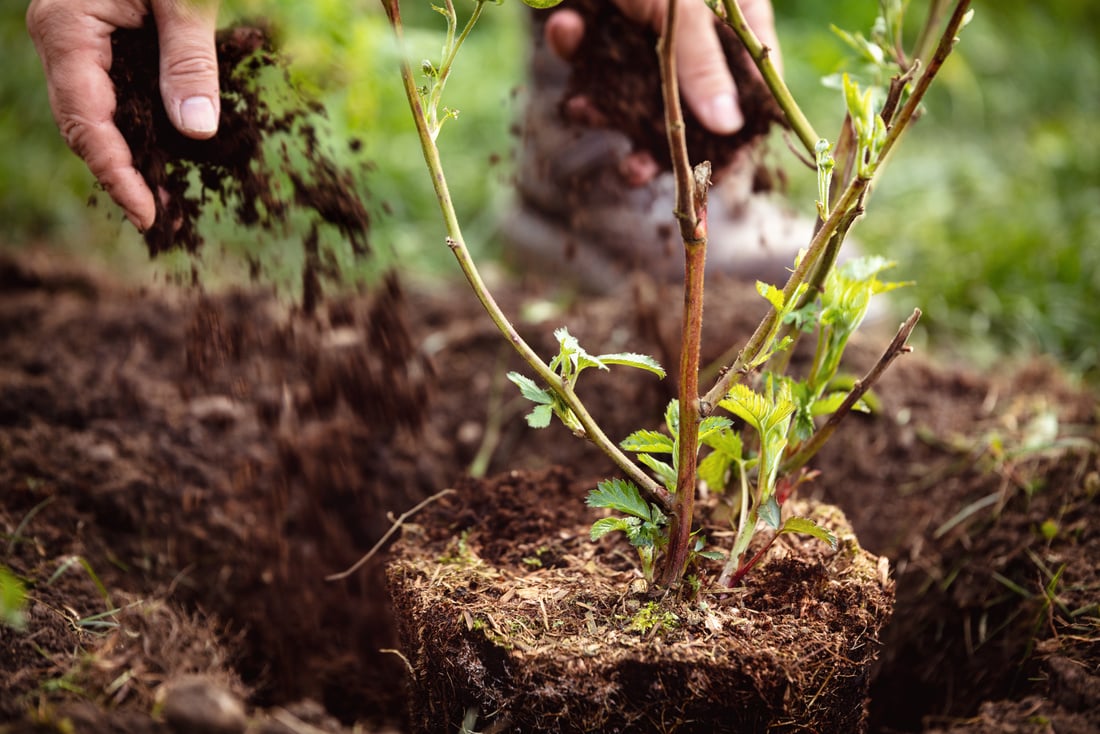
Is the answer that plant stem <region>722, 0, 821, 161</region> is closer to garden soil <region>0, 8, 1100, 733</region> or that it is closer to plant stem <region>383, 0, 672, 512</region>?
plant stem <region>383, 0, 672, 512</region>

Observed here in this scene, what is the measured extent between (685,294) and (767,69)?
321mm

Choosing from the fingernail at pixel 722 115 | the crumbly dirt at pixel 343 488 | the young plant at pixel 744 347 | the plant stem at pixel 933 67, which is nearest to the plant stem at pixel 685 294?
the young plant at pixel 744 347

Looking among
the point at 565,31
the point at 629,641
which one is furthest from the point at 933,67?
the point at 565,31

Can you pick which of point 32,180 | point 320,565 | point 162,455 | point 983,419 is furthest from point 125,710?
point 32,180

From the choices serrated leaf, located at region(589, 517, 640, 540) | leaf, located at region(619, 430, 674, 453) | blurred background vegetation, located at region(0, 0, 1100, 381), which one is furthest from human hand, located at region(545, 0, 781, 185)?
serrated leaf, located at region(589, 517, 640, 540)

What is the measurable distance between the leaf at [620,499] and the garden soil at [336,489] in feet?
1.36

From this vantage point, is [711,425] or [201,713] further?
[711,425]

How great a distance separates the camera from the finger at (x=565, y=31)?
1701 millimetres

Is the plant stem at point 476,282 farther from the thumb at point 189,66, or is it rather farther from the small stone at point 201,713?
the small stone at point 201,713

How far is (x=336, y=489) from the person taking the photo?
1875mm

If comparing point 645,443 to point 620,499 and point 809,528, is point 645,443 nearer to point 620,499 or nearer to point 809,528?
point 620,499

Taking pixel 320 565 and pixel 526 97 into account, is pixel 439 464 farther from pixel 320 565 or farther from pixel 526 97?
pixel 526 97

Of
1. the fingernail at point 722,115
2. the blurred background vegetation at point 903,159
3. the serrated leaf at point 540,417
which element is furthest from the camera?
the blurred background vegetation at point 903,159

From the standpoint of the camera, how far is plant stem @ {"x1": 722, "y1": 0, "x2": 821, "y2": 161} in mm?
1010
